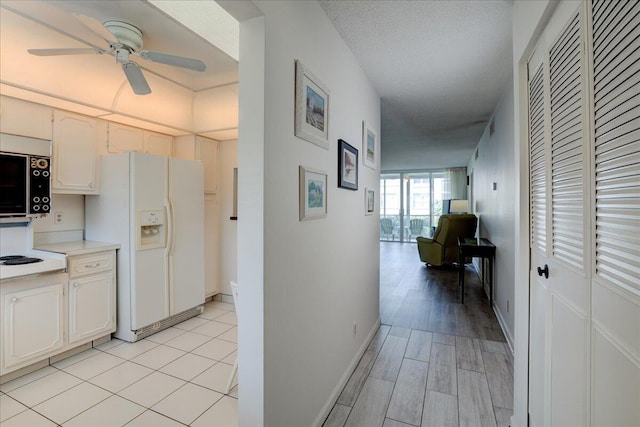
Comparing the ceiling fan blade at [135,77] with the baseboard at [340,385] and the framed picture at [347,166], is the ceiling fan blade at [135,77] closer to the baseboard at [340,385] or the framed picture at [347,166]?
the framed picture at [347,166]

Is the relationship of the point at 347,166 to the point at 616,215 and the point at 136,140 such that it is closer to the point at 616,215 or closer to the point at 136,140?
the point at 616,215

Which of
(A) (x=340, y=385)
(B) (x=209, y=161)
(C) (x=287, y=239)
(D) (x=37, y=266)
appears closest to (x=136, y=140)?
(B) (x=209, y=161)

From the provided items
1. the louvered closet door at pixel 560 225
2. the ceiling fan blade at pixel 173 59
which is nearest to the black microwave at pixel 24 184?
the ceiling fan blade at pixel 173 59

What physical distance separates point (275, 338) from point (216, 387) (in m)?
1.30

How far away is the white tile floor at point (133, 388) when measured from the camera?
1.93 meters

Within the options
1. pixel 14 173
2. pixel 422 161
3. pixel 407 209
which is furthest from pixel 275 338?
pixel 407 209

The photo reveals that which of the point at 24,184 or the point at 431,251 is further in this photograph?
the point at 431,251

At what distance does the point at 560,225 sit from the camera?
1242mm

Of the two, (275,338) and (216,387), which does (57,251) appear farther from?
(275,338)

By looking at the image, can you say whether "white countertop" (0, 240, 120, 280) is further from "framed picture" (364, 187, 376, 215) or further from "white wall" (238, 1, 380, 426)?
"framed picture" (364, 187, 376, 215)

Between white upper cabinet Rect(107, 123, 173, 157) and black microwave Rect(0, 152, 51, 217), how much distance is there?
71 cm

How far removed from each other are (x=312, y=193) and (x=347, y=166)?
2.13ft

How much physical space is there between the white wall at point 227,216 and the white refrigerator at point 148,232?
1.85 ft

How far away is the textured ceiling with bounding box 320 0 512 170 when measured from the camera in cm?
185
